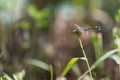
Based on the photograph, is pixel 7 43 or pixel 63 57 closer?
pixel 63 57

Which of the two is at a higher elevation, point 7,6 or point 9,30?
point 7,6

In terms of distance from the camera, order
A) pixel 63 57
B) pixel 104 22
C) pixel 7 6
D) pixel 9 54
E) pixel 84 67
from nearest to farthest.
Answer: pixel 84 67 → pixel 63 57 → pixel 9 54 → pixel 7 6 → pixel 104 22

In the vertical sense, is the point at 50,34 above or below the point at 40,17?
below

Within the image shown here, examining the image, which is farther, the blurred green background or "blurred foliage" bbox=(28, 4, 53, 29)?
A: "blurred foliage" bbox=(28, 4, 53, 29)

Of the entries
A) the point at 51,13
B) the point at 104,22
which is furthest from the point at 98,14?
Result: the point at 51,13

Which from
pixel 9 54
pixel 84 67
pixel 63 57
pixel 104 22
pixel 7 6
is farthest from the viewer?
pixel 104 22

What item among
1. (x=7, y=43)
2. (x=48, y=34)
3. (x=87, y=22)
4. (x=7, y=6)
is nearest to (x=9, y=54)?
(x=7, y=43)

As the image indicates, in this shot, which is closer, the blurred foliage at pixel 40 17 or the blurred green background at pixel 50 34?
the blurred green background at pixel 50 34

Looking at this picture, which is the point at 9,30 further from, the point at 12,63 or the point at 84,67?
the point at 84,67
